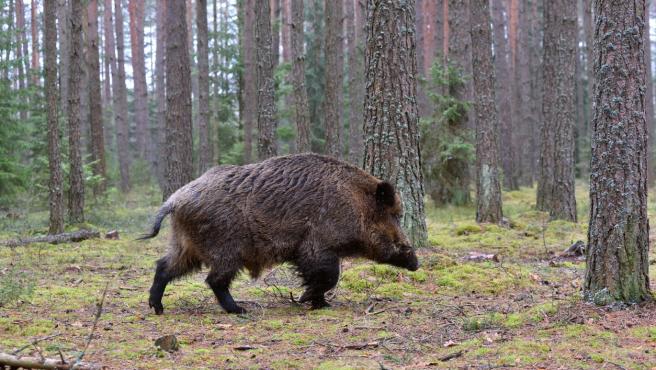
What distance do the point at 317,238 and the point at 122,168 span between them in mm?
28755

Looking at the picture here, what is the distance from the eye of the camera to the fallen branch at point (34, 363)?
406cm

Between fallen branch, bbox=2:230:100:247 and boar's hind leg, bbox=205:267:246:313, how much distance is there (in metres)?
6.75

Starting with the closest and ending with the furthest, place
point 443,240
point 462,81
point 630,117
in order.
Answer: point 630,117
point 443,240
point 462,81

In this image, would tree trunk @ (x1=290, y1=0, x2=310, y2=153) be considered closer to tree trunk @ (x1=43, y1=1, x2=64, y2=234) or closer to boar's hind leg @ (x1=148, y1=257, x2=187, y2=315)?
tree trunk @ (x1=43, y1=1, x2=64, y2=234)

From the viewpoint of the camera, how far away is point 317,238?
7066mm

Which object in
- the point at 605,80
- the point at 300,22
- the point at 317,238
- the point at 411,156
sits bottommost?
the point at 317,238

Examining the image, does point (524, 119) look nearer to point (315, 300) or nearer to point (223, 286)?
point (315, 300)

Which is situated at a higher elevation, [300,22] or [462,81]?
[300,22]

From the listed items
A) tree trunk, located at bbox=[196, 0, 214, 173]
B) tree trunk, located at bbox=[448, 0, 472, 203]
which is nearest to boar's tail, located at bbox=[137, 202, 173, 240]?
tree trunk, located at bbox=[448, 0, 472, 203]

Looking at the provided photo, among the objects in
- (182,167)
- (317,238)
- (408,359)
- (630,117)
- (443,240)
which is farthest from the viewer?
(182,167)

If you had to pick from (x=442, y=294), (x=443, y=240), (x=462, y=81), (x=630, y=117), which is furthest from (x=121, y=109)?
(x=630, y=117)

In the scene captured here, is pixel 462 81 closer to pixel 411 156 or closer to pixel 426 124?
pixel 426 124

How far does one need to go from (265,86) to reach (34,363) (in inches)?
518

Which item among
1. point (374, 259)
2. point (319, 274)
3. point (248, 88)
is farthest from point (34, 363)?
point (248, 88)
